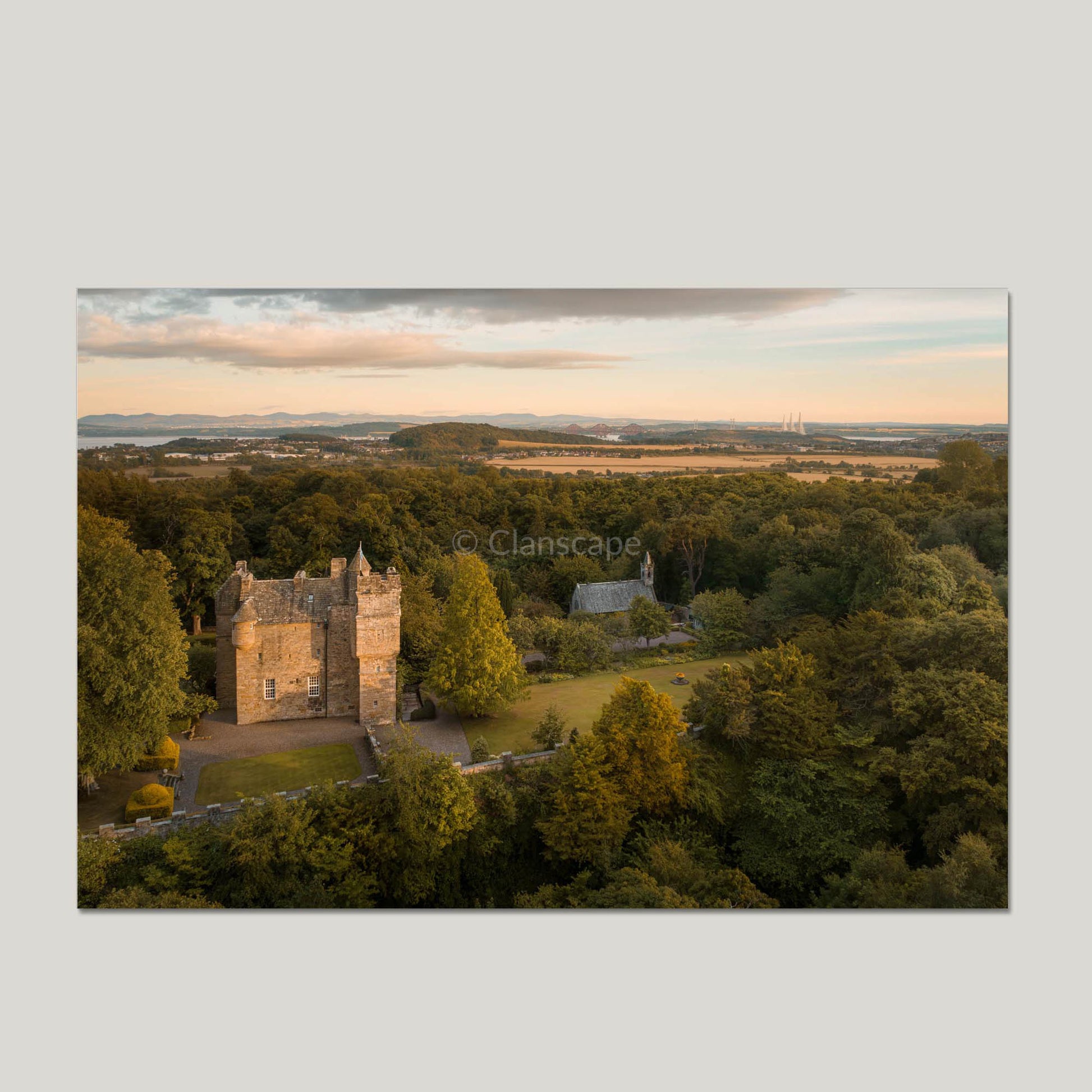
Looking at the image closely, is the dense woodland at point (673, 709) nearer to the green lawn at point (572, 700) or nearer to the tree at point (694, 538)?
the tree at point (694, 538)

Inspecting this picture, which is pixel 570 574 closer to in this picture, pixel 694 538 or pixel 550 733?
pixel 694 538

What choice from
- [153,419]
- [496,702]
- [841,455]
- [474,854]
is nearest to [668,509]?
[841,455]

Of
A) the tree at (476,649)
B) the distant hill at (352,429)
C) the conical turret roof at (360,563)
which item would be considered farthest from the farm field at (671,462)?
the conical turret roof at (360,563)

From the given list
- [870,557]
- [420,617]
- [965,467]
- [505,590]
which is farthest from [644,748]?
[965,467]

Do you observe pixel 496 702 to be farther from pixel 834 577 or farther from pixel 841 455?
pixel 841 455

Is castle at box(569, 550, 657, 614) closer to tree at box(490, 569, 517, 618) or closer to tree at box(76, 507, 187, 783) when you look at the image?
tree at box(490, 569, 517, 618)
